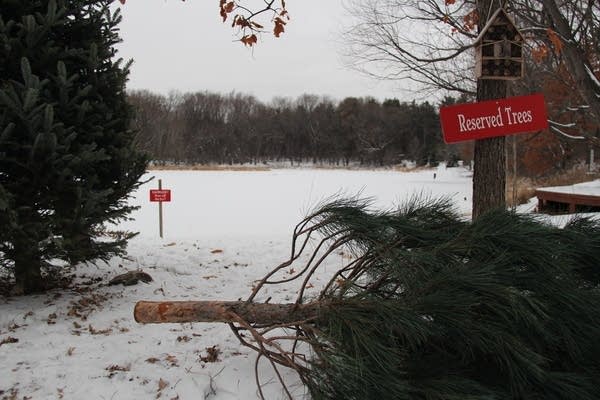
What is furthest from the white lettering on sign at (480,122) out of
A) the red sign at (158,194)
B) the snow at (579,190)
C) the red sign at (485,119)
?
the snow at (579,190)

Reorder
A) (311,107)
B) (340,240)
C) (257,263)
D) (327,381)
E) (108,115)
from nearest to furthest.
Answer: (327,381) < (340,240) < (108,115) < (257,263) < (311,107)

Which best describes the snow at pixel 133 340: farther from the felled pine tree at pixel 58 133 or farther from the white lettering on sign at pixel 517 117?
the white lettering on sign at pixel 517 117

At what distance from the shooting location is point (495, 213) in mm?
2680

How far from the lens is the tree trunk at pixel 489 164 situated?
384 cm

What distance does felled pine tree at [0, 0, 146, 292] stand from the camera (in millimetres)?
3666

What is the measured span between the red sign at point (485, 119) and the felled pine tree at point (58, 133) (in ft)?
9.50

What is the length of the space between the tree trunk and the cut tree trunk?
76.6 inches

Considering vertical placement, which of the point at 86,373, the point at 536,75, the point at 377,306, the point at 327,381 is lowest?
the point at 86,373

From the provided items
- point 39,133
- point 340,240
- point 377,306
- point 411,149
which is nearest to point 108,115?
point 39,133

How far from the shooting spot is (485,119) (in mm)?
3586

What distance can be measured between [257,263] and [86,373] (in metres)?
3.45

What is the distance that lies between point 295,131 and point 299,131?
2.51 ft

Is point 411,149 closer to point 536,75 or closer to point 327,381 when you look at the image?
point 536,75

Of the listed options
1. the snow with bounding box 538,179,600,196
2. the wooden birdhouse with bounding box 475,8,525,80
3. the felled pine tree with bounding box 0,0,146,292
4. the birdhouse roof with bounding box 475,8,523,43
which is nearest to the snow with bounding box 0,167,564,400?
the felled pine tree with bounding box 0,0,146,292
